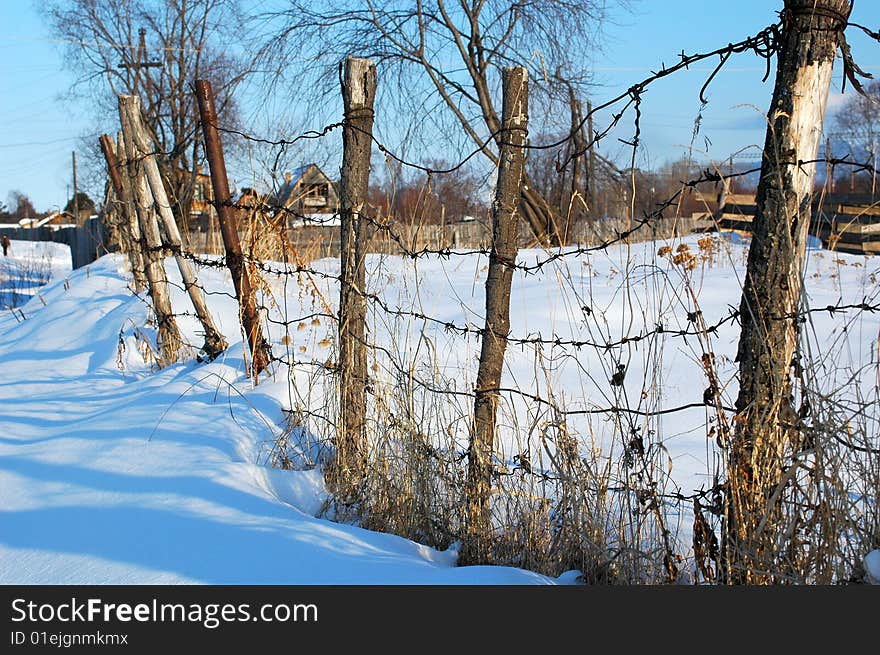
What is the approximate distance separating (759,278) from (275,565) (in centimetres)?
167

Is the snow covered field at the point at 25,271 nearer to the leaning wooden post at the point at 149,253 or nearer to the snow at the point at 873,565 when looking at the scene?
the leaning wooden post at the point at 149,253

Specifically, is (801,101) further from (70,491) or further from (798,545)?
(70,491)

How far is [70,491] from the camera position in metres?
2.93

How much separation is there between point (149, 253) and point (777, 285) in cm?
520

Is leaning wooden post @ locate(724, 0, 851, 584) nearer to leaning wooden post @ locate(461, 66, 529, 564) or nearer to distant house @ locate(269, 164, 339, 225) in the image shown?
leaning wooden post @ locate(461, 66, 529, 564)

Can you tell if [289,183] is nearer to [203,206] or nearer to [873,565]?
[873,565]

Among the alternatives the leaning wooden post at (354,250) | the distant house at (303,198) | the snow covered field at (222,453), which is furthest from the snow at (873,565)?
the distant house at (303,198)

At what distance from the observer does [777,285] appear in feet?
7.36

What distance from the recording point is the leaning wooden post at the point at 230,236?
4.59 meters

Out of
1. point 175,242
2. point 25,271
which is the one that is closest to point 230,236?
point 175,242

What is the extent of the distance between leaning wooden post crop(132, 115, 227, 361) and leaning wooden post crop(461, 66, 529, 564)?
3.03 m

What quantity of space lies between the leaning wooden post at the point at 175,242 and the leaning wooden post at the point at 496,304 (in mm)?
3029

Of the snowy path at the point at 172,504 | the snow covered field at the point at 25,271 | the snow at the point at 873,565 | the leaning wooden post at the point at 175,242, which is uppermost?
the leaning wooden post at the point at 175,242

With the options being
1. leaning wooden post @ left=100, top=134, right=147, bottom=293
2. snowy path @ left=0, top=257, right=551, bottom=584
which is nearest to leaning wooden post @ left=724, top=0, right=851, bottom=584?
snowy path @ left=0, top=257, right=551, bottom=584
